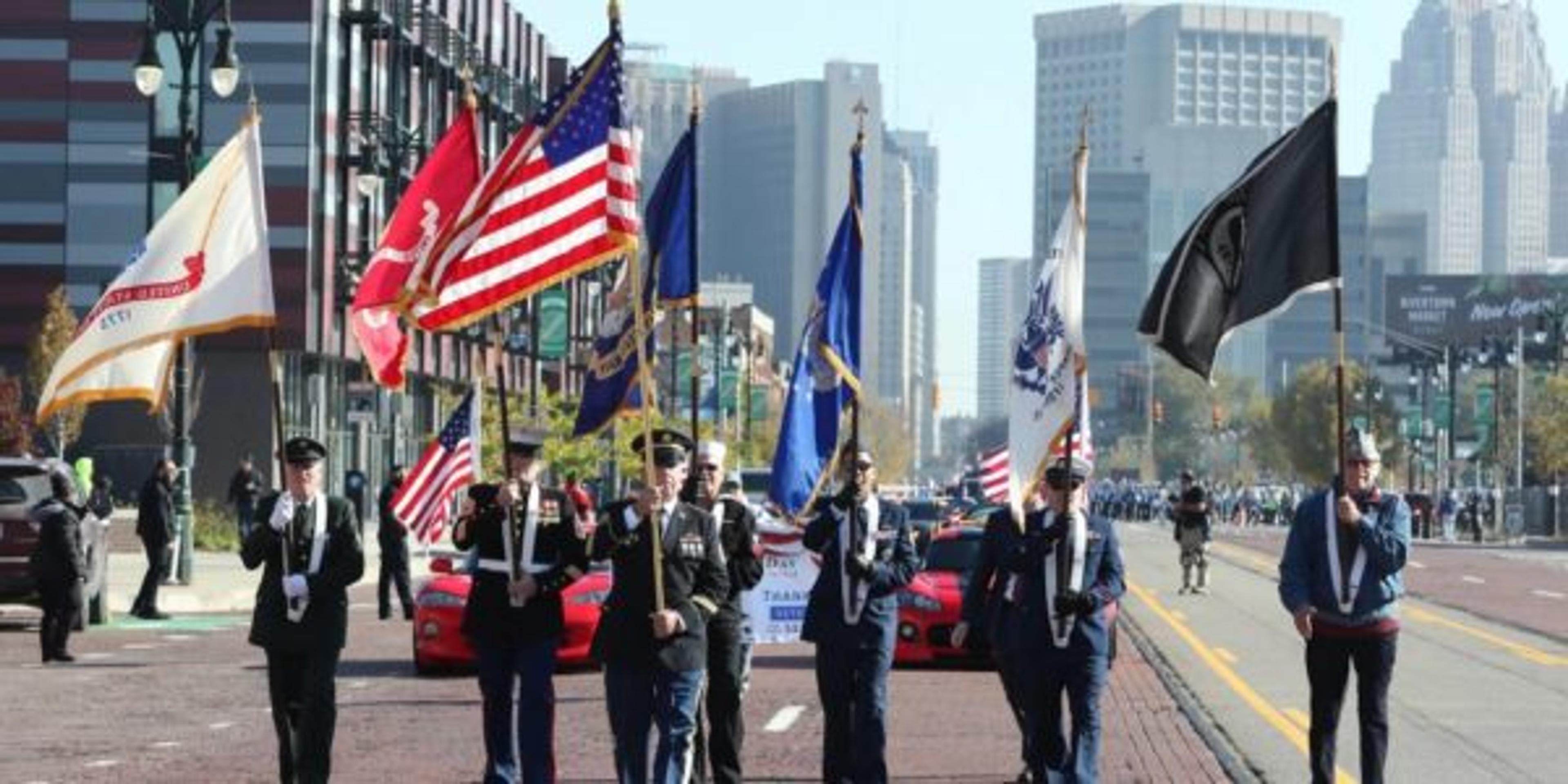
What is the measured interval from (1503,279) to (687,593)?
168991mm

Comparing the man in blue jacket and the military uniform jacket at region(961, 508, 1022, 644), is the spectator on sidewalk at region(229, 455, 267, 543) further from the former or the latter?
the man in blue jacket

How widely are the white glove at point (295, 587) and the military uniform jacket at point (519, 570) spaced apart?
2.47 feet

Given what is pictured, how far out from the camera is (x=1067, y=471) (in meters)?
16.2

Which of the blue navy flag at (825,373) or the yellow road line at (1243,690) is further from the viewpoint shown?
the yellow road line at (1243,690)

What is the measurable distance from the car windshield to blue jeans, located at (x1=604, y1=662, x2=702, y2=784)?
602 inches

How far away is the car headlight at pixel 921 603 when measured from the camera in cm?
2900

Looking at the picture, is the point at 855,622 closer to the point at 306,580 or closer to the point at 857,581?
the point at 857,581

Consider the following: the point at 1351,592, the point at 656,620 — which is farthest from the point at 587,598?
the point at 1351,592

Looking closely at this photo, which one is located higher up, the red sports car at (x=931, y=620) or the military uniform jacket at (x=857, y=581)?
the military uniform jacket at (x=857, y=581)

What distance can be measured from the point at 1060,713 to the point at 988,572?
1044mm

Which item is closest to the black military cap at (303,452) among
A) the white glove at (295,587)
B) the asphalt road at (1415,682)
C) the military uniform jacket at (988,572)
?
the white glove at (295,587)

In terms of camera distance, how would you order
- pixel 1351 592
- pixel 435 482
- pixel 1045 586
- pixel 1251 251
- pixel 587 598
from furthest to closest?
pixel 435 482 → pixel 587 598 → pixel 1251 251 → pixel 1045 586 → pixel 1351 592

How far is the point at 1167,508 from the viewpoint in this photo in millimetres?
134375

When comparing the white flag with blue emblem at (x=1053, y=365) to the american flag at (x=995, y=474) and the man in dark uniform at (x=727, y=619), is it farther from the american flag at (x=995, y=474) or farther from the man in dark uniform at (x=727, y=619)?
the american flag at (x=995, y=474)
